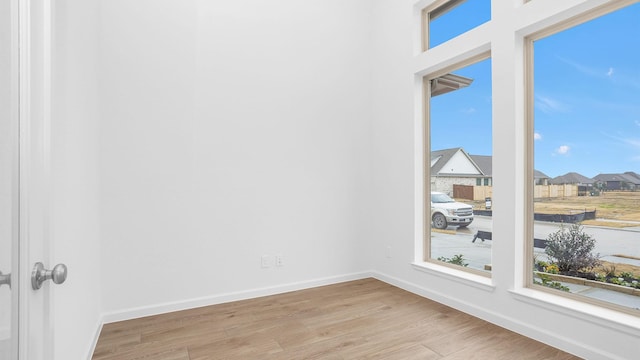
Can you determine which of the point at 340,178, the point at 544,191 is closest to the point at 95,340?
the point at 340,178

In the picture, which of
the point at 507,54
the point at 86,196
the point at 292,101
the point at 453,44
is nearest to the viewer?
the point at 86,196

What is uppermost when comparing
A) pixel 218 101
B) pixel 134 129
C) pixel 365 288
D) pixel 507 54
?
pixel 507 54

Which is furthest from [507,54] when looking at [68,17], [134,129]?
[134,129]

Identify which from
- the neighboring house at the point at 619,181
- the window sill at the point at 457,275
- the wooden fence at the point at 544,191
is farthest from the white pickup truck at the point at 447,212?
the neighboring house at the point at 619,181

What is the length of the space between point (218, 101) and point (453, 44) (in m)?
2.14

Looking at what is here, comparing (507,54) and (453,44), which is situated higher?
(453,44)

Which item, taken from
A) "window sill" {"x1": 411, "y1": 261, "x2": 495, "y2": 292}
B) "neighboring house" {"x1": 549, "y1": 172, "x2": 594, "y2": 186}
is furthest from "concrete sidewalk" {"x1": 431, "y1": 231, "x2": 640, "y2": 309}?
"neighboring house" {"x1": 549, "y1": 172, "x2": 594, "y2": 186}

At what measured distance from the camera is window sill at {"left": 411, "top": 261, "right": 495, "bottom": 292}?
2.61 meters

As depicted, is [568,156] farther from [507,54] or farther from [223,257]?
[223,257]

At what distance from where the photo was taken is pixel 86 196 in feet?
6.83

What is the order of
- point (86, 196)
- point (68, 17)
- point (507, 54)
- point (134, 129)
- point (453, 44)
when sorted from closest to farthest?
1. point (68, 17)
2. point (86, 196)
3. point (507, 54)
4. point (134, 129)
5. point (453, 44)

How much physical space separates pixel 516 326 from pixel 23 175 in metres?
2.87

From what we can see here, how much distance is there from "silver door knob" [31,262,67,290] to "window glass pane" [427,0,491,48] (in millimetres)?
3199

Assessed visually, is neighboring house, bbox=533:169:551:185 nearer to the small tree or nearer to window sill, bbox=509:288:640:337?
the small tree
